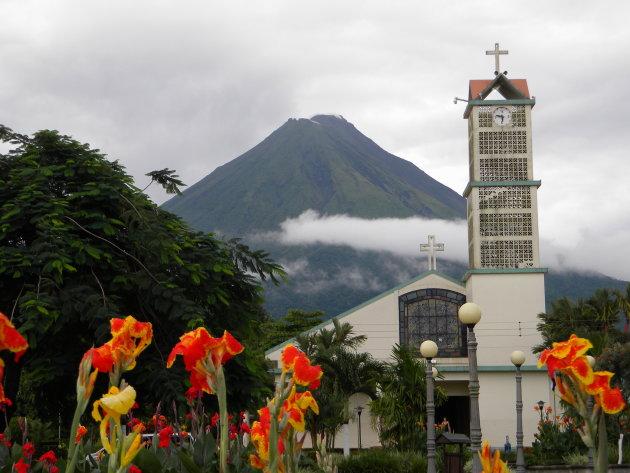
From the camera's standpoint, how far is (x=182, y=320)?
14430 millimetres

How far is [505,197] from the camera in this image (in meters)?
40.7

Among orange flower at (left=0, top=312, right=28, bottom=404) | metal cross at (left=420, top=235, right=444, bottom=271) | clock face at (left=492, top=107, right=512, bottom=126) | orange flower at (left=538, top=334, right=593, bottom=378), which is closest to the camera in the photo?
orange flower at (left=0, top=312, right=28, bottom=404)

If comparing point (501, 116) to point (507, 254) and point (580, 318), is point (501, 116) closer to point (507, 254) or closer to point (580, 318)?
point (507, 254)

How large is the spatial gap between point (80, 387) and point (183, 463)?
1893mm

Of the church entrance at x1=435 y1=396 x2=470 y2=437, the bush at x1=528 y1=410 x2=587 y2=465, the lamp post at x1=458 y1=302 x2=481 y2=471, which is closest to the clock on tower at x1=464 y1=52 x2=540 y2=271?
the church entrance at x1=435 y1=396 x2=470 y2=437

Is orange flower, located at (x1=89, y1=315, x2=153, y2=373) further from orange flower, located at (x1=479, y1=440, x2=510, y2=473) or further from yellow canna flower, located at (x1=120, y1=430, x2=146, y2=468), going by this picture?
orange flower, located at (x1=479, y1=440, x2=510, y2=473)

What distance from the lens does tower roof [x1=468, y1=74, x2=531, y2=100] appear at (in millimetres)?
41031

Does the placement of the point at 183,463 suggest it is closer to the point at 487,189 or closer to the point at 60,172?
the point at 60,172

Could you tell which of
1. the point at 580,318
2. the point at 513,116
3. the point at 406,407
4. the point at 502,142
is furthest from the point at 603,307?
the point at 406,407

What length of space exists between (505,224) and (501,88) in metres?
6.61

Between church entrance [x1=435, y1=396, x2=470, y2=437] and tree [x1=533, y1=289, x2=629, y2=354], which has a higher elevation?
tree [x1=533, y1=289, x2=629, y2=354]

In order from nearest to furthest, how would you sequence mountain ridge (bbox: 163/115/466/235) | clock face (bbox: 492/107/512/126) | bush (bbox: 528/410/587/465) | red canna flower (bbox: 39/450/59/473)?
red canna flower (bbox: 39/450/59/473), bush (bbox: 528/410/587/465), clock face (bbox: 492/107/512/126), mountain ridge (bbox: 163/115/466/235)

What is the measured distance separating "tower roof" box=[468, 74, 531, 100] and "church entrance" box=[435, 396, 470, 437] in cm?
1483

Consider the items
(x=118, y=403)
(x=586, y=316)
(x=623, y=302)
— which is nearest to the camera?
(x=118, y=403)
